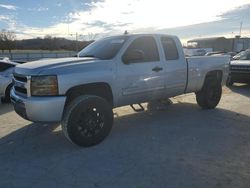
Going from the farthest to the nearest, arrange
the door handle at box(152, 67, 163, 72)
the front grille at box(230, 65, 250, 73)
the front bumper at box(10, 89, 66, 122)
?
the front grille at box(230, 65, 250, 73)
the door handle at box(152, 67, 163, 72)
the front bumper at box(10, 89, 66, 122)

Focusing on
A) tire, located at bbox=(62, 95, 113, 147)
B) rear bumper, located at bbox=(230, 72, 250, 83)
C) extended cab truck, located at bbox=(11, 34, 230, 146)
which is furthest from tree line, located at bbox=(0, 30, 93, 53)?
tire, located at bbox=(62, 95, 113, 147)

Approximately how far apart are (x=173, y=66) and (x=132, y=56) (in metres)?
1.37

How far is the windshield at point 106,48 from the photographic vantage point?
5.86m

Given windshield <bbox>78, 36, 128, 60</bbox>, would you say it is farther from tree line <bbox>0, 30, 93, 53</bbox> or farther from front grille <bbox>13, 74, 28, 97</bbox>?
tree line <bbox>0, 30, 93, 53</bbox>

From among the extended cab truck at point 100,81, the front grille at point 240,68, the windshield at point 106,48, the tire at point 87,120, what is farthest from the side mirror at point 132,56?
the front grille at point 240,68

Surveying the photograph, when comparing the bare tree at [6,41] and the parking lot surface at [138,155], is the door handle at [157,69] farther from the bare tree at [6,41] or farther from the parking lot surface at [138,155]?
the bare tree at [6,41]

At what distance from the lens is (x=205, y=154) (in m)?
4.84

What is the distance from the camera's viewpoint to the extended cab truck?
16.0ft

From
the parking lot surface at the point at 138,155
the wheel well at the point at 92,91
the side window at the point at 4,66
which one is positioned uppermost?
the side window at the point at 4,66

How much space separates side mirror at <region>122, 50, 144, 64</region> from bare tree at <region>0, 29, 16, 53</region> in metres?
52.8

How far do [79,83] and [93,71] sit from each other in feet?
1.14

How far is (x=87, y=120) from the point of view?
5.21m

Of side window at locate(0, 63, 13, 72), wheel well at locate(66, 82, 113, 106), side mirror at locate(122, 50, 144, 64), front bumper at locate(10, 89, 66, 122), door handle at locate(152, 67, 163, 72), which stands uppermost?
side mirror at locate(122, 50, 144, 64)

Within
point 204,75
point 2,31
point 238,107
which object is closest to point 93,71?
point 204,75
